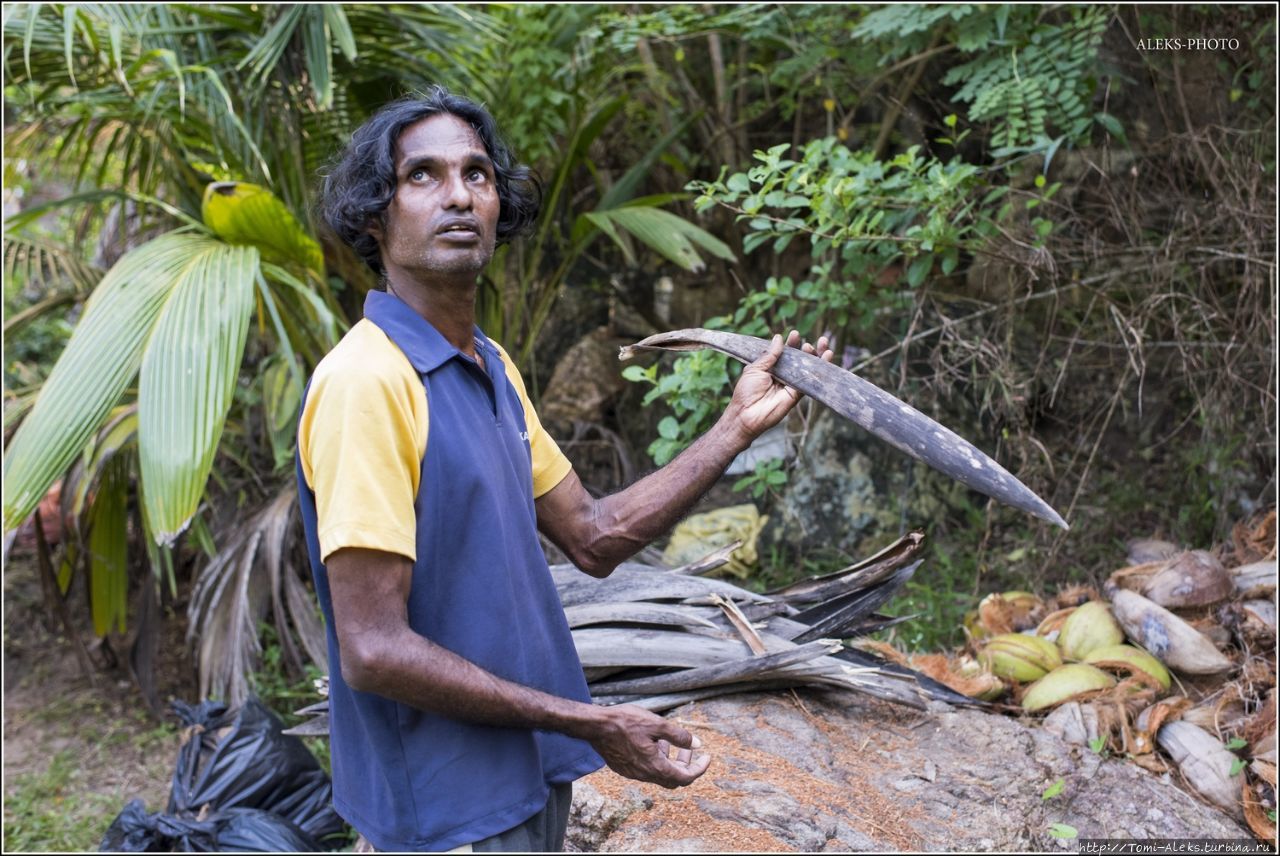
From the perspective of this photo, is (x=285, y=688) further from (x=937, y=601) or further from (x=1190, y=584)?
(x=1190, y=584)

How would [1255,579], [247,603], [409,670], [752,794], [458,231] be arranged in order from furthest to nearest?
[247,603]
[1255,579]
[752,794]
[458,231]
[409,670]

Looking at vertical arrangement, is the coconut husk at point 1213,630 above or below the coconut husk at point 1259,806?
above

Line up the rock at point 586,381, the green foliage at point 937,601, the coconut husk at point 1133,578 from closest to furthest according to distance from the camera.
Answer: the coconut husk at point 1133,578 < the green foliage at point 937,601 < the rock at point 586,381

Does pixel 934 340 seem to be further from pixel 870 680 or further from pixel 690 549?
pixel 870 680

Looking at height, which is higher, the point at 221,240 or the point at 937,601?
the point at 221,240

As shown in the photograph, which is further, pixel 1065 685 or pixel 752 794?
pixel 1065 685

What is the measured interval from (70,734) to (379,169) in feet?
14.4

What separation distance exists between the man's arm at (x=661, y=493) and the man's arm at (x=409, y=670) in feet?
1.42

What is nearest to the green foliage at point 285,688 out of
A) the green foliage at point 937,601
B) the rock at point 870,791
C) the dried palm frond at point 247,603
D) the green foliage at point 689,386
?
the dried palm frond at point 247,603

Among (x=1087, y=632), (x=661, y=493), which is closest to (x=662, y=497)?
(x=661, y=493)

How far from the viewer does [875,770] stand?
2.80 metres

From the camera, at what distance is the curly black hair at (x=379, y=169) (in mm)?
1587

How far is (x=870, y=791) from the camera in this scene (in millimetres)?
2699

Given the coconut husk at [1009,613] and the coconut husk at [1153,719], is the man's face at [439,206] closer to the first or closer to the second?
the coconut husk at [1153,719]
